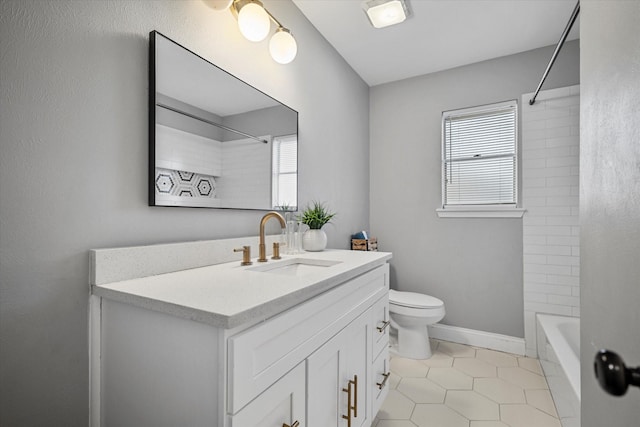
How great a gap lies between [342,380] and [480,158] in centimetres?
228

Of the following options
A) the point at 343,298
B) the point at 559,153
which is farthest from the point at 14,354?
the point at 559,153

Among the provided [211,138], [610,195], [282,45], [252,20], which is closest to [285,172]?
[211,138]

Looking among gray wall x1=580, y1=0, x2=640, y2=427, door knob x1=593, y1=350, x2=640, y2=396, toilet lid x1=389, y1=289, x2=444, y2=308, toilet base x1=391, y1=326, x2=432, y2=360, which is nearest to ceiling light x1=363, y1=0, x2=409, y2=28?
gray wall x1=580, y1=0, x2=640, y2=427

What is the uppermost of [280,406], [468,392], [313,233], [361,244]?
[313,233]

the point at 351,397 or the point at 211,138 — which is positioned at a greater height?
the point at 211,138

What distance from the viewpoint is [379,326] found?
163 cm

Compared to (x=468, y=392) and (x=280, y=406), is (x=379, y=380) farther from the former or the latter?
(x=280, y=406)

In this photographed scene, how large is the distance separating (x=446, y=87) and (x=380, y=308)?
2.18 metres

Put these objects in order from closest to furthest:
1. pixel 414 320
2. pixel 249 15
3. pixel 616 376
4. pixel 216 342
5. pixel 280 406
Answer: pixel 616 376, pixel 216 342, pixel 280 406, pixel 249 15, pixel 414 320

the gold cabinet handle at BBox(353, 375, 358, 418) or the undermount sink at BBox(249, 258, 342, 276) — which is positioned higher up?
the undermount sink at BBox(249, 258, 342, 276)

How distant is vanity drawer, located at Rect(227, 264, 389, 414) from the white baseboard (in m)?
1.82

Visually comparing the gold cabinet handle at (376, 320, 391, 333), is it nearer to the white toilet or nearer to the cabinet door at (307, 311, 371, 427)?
the cabinet door at (307, 311, 371, 427)

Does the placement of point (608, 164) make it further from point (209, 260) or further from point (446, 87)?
point (446, 87)

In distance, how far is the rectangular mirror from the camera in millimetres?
1198
